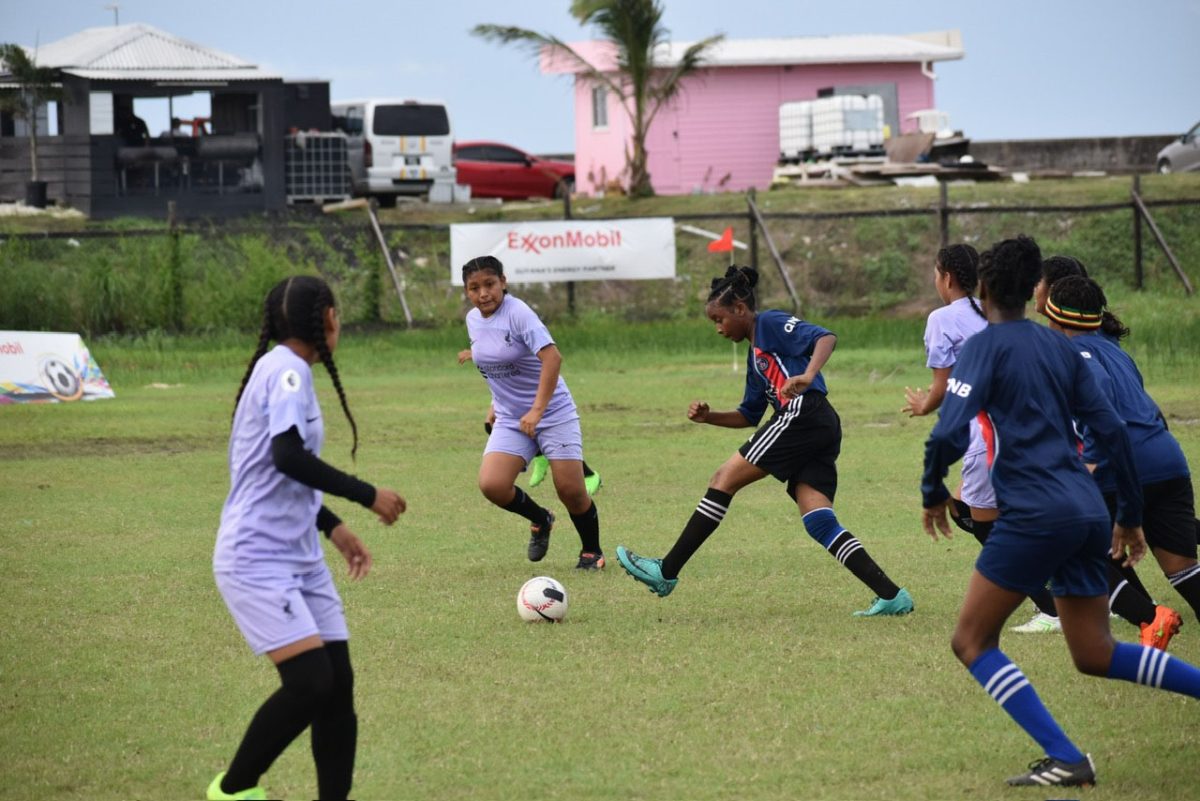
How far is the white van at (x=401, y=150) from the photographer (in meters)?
37.4

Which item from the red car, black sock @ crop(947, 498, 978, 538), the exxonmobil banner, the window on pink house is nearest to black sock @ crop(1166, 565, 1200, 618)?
black sock @ crop(947, 498, 978, 538)

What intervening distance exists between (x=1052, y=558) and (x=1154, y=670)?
590 mm

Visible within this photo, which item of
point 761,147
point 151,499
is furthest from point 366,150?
point 151,499

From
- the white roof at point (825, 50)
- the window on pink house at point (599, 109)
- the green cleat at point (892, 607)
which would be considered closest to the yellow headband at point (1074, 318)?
the green cleat at point (892, 607)

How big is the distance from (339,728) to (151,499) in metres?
8.31

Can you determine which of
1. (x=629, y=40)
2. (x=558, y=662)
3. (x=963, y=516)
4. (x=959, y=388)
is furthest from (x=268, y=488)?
(x=629, y=40)

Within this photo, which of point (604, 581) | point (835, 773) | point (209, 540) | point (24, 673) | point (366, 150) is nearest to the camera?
point (835, 773)

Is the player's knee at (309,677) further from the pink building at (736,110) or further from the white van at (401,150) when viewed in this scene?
the pink building at (736,110)

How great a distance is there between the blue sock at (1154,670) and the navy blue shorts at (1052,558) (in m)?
0.24

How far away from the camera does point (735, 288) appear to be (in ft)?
27.0

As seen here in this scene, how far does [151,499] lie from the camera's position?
12.8 metres

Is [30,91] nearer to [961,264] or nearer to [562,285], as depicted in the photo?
[562,285]

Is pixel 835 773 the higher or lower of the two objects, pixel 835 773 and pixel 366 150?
the lower

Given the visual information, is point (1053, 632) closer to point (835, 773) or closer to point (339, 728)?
point (835, 773)
